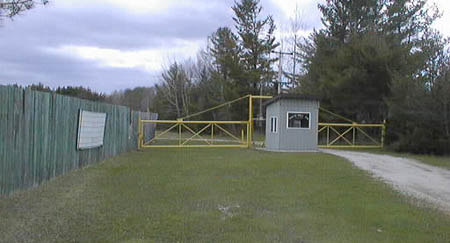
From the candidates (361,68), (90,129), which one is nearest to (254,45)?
(361,68)

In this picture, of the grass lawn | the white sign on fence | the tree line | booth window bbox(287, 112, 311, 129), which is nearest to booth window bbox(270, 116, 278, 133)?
booth window bbox(287, 112, 311, 129)

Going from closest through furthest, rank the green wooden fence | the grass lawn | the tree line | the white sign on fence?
the grass lawn → the green wooden fence → the white sign on fence → the tree line

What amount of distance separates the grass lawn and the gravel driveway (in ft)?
1.75

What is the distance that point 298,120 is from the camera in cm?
2005

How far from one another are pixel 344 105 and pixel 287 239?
21.5 metres

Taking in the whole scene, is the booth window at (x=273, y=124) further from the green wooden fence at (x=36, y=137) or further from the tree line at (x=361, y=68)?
the green wooden fence at (x=36, y=137)

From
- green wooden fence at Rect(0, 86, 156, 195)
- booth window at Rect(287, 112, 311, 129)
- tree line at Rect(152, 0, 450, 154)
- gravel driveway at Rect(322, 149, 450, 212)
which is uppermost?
tree line at Rect(152, 0, 450, 154)

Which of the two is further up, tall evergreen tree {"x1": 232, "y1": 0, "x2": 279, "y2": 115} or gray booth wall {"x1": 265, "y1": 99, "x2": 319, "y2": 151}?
tall evergreen tree {"x1": 232, "y1": 0, "x2": 279, "y2": 115}

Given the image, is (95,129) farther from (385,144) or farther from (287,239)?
(385,144)

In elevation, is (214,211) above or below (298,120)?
below

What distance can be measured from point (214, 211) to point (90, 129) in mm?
6282

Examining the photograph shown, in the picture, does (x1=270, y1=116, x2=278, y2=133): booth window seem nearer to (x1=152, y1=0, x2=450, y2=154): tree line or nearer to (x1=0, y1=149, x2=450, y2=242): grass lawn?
(x1=152, y1=0, x2=450, y2=154): tree line

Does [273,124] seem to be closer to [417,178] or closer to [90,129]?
[417,178]

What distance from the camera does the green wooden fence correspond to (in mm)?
6888
